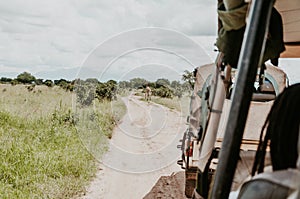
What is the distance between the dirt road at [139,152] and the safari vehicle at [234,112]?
5.28 ft

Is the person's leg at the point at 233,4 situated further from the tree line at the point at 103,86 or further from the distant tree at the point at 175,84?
the distant tree at the point at 175,84

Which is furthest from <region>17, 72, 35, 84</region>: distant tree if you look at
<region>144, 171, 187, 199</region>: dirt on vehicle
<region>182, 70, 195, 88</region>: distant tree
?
<region>182, 70, 195, 88</region>: distant tree

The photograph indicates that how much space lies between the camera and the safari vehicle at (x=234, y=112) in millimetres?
904

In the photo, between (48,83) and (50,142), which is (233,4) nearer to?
(50,142)

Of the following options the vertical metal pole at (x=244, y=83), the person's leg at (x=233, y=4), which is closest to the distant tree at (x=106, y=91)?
the person's leg at (x=233, y=4)

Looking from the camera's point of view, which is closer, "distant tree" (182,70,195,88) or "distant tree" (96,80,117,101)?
"distant tree" (182,70,195,88)

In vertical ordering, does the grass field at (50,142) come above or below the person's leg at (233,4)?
below

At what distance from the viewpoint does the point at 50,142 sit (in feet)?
22.7

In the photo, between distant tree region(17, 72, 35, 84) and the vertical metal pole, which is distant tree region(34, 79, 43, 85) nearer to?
distant tree region(17, 72, 35, 84)

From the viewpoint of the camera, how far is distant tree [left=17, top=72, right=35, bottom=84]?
1343 centimetres

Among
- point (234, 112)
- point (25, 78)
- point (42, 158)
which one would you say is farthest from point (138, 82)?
point (25, 78)

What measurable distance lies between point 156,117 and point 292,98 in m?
6.80

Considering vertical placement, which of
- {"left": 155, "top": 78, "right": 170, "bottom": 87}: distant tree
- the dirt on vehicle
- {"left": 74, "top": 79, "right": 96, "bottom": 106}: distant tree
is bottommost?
the dirt on vehicle

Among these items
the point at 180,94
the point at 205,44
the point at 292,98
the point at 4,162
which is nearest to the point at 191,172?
the point at 180,94
